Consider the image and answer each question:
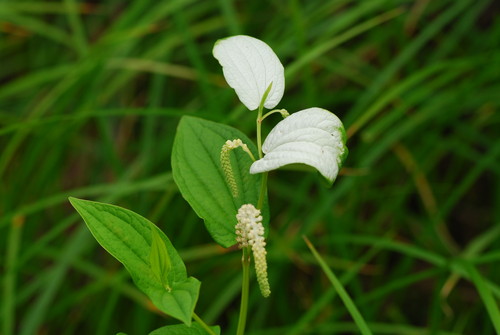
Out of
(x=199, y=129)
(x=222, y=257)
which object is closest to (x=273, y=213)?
(x=222, y=257)

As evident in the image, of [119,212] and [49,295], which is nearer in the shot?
[119,212]

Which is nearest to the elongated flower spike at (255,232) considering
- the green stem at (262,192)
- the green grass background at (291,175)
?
the green stem at (262,192)

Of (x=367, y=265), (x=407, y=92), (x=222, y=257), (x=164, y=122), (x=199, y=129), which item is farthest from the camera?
(x=164, y=122)

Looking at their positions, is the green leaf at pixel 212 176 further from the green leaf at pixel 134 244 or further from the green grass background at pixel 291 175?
the green grass background at pixel 291 175

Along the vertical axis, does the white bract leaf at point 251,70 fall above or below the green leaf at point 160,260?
above

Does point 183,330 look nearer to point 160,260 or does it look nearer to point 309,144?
point 160,260

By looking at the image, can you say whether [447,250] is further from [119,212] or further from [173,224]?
[119,212]

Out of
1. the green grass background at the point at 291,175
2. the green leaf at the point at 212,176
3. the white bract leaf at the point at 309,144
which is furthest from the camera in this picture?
the green grass background at the point at 291,175

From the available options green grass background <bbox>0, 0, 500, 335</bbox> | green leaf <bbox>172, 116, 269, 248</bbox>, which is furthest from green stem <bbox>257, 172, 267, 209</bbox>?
green grass background <bbox>0, 0, 500, 335</bbox>
